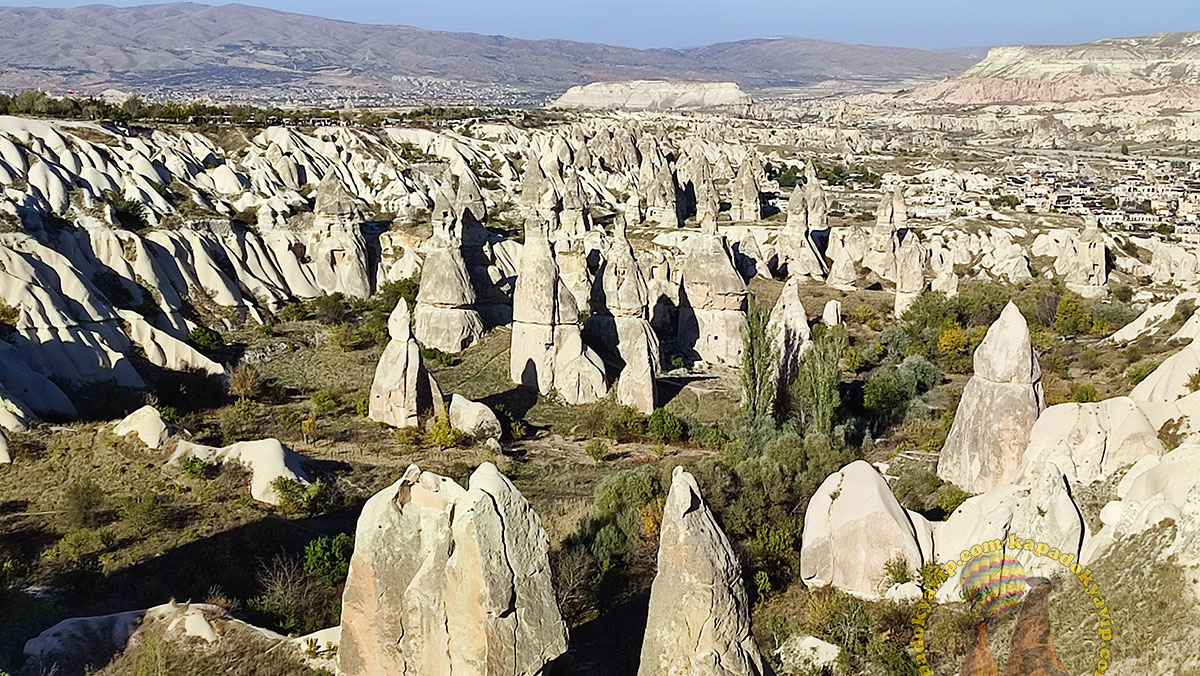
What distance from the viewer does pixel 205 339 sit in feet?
76.5

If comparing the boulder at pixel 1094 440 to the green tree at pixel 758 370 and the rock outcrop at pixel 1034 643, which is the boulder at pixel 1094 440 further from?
the green tree at pixel 758 370

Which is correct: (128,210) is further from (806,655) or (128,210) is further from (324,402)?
(806,655)

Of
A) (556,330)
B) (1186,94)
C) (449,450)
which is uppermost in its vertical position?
(1186,94)

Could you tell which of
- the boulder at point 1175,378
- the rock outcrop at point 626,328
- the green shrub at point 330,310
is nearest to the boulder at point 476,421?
the rock outcrop at point 626,328

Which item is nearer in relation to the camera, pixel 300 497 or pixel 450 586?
pixel 450 586

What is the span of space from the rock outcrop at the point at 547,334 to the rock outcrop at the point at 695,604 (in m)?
12.8

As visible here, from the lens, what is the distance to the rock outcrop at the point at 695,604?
6395 mm

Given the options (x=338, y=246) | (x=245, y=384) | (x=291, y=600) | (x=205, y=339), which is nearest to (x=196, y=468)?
(x=291, y=600)

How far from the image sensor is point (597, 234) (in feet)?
110

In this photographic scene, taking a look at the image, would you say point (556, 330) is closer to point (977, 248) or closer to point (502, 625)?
point (502, 625)

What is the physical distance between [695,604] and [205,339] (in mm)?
20096

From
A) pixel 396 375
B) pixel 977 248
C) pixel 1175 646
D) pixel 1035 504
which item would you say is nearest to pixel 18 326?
pixel 396 375

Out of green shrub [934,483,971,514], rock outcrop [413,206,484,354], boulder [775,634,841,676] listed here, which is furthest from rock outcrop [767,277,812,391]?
boulder [775,634,841,676]

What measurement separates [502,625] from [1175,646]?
4.84 metres
